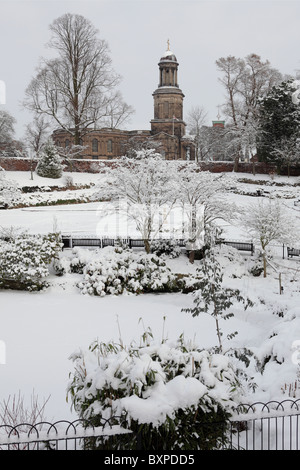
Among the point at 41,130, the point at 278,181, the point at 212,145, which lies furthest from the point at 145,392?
the point at 212,145

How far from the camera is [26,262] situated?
55.3 feet

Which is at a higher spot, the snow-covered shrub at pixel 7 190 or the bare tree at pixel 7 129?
the bare tree at pixel 7 129

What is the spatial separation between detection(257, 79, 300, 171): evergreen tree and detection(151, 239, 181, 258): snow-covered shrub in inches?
964

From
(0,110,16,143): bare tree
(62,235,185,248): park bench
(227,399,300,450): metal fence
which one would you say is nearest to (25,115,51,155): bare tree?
(0,110,16,143): bare tree

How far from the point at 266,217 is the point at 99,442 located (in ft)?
50.2

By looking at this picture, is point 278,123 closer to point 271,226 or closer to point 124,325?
point 271,226

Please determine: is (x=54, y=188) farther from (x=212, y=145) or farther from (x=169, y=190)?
(x=212, y=145)

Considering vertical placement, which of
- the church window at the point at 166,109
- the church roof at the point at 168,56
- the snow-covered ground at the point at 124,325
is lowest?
the snow-covered ground at the point at 124,325

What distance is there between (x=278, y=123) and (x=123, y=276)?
31.9 m

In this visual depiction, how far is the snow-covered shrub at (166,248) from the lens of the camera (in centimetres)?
2067

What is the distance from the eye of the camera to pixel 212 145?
60531 mm

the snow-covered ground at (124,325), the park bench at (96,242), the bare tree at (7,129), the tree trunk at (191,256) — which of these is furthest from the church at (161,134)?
the tree trunk at (191,256)

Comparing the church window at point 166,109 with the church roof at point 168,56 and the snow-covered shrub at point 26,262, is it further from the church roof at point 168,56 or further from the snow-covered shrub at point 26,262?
the snow-covered shrub at point 26,262

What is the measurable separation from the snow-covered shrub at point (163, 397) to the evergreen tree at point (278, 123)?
38.7 meters
